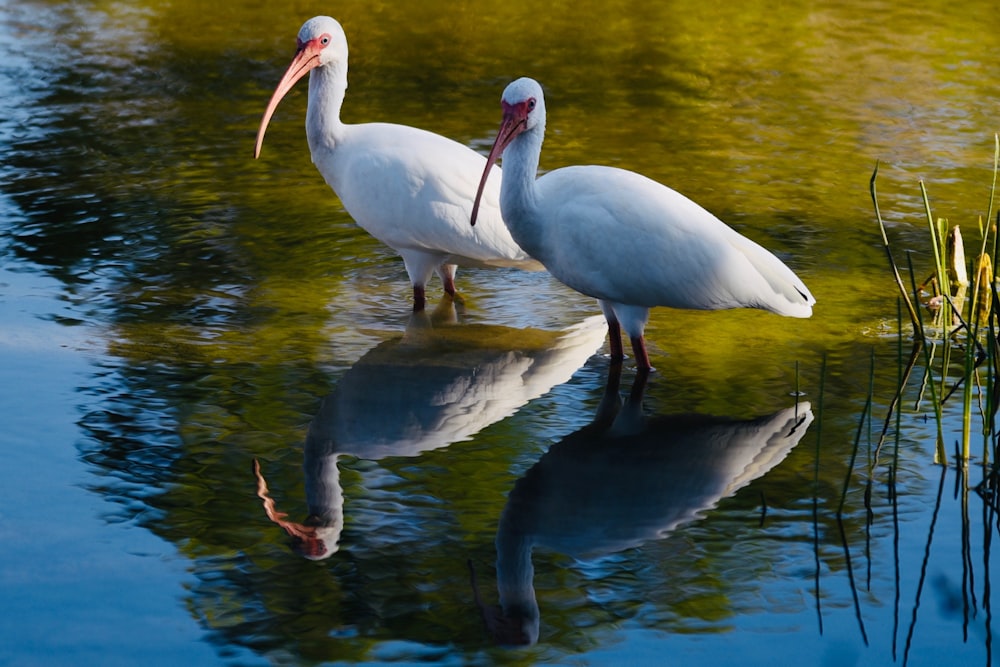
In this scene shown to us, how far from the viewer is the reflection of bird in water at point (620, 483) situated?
4758 mm

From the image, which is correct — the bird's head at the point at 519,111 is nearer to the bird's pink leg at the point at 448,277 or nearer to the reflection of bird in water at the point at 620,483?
the reflection of bird in water at the point at 620,483

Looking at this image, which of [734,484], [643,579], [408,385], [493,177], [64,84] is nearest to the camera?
[643,579]

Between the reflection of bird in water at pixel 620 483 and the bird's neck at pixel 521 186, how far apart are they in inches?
33.3

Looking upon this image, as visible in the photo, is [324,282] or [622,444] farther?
[324,282]

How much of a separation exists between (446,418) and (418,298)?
1.40m

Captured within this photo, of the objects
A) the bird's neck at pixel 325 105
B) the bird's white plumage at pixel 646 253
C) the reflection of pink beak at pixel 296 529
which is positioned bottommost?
the reflection of pink beak at pixel 296 529

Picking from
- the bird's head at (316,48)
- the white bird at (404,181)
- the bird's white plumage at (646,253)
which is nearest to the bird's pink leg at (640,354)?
the bird's white plumage at (646,253)

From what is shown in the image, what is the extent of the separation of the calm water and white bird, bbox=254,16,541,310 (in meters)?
0.39

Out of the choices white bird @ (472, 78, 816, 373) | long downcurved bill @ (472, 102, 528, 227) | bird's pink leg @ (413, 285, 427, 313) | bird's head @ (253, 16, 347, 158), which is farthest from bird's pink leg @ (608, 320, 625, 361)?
bird's head @ (253, 16, 347, 158)

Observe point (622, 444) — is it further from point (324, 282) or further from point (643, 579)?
point (324, 282)

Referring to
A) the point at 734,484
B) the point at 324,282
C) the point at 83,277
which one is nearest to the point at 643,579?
the point at 734,484

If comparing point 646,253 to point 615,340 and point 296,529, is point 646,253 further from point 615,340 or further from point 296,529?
point 296,529

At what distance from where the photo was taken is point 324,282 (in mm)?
7629

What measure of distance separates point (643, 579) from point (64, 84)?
8637 mm
